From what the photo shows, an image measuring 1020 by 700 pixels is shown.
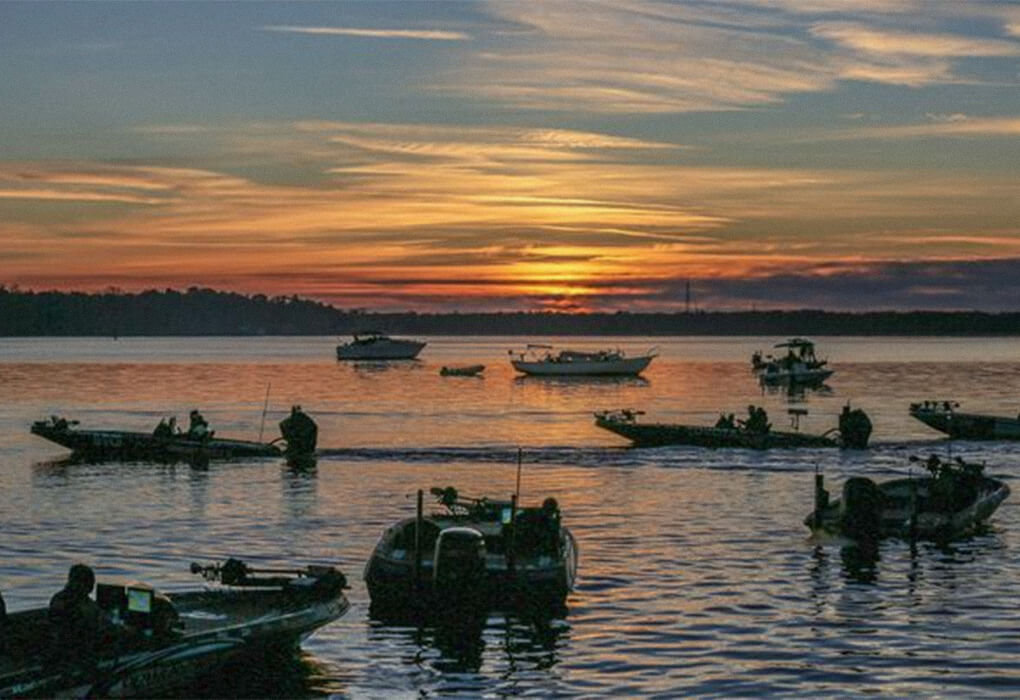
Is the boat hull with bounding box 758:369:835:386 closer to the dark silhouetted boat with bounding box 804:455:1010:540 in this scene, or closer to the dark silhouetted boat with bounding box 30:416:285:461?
the dark silhouetted boat with bounding box 30:416:285:461

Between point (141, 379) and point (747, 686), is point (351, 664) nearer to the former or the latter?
point (747, 686)

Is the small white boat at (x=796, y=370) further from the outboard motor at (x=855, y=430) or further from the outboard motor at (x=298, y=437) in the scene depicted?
the outboard motor at (x=298, y=437)

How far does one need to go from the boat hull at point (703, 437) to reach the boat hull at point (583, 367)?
9880 cm

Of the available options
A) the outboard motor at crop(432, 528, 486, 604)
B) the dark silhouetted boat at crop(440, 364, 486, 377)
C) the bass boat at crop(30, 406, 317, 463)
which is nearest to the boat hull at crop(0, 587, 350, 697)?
the outboard motor at crop(432, 528, 486, 604)

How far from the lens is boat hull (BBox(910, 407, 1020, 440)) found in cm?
8250

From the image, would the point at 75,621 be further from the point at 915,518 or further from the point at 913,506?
the point at 915,518

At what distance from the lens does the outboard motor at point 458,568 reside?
31156 mm

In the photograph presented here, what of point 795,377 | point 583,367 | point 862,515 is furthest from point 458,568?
point 583,367

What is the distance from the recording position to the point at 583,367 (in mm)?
179125

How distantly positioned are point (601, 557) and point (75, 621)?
19712 mm

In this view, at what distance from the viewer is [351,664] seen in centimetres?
2805

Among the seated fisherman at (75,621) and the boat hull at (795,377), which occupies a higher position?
the boat hull at (795,377)

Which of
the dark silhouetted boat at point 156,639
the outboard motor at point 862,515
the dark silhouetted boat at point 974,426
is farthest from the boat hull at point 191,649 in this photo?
the dark silhouetted boat at point 974,426

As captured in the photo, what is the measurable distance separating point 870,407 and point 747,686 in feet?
317
